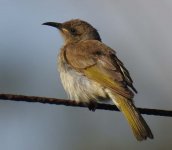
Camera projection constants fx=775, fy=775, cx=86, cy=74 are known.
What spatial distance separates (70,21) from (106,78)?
258 cm

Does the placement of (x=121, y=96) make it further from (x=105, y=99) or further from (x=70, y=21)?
(x=70, y=21)

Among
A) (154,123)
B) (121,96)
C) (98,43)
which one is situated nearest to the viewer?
(121,96)

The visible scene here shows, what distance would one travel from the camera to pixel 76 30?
464 inches

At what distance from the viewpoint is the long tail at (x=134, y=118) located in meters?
8.34

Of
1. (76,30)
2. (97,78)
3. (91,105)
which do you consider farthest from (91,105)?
(76,30)

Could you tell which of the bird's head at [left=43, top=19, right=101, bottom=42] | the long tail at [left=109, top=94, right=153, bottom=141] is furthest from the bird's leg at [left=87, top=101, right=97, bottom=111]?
the bird's head at [left=43, top=19, right=101, bottom=42]

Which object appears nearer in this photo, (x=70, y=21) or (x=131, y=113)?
(x=131, y=113)

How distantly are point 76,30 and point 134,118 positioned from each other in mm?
3452

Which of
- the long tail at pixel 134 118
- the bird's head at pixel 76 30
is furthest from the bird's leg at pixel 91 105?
the bird's head at pixel 76 30

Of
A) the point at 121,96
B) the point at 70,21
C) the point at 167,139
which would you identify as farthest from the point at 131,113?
the point at 167,139

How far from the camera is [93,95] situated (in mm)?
9586

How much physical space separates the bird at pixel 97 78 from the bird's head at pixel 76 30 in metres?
0.21

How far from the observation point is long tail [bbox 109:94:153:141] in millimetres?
8336

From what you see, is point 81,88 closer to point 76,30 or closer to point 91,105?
point 91,105
